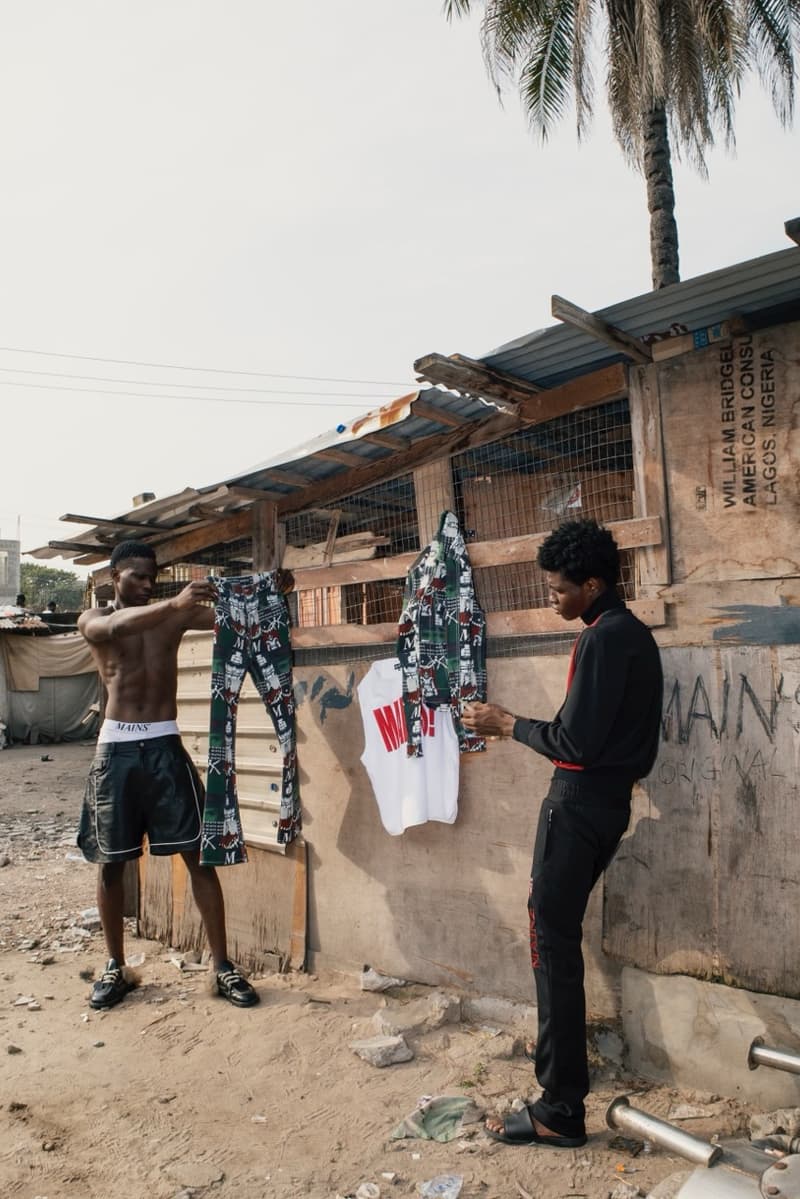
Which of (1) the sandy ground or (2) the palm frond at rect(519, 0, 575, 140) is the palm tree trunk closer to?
(2) the palm frond at rect(519, 0, 575, 140)

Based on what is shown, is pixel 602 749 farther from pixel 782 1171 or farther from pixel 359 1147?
pixel 359 1147

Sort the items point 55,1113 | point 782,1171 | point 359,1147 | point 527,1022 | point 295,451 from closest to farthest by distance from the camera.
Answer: point 782,1171
point 359,1147
point 55,1113
point 527,1022
point 295,451

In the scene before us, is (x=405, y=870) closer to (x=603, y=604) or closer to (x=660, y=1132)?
(x=660, y=1132)

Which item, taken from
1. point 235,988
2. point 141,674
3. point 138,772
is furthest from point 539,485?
point 235,988

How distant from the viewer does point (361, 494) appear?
16.2 ft

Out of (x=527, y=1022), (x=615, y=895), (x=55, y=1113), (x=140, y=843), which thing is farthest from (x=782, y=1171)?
(x=140, y=843)

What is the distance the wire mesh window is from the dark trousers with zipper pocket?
4.29 ft

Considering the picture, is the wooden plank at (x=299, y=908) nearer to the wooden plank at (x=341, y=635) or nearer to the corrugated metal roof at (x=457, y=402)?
the wooden plank at (x=341, y=635)

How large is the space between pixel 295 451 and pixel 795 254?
239 cm

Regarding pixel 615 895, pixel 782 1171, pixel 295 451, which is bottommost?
pixel 782 1171

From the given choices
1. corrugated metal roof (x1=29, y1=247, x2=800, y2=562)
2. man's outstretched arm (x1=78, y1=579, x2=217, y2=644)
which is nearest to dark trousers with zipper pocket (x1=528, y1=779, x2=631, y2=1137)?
corrugated metal roof (x1=29, y1=247, x2=800, y2=562)

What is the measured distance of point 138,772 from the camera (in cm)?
462

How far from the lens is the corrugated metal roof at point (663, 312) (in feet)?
9.82

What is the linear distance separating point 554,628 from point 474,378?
1137 mm
